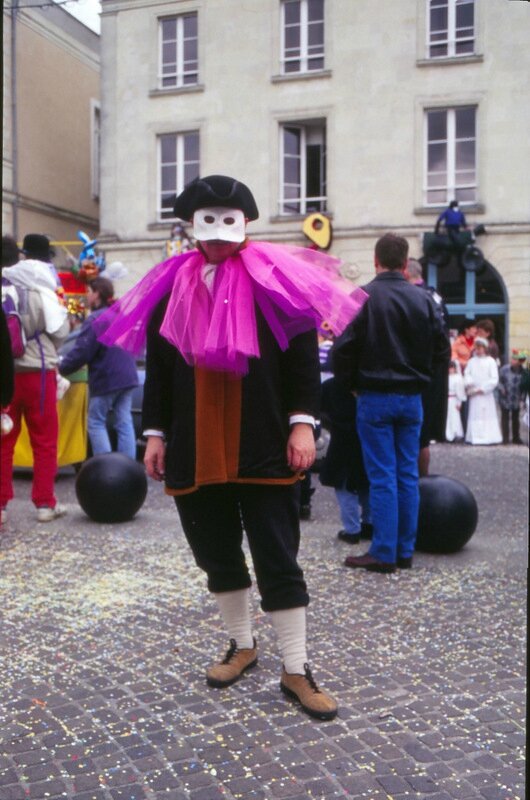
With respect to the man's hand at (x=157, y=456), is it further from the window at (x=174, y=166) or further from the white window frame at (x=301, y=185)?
the white window frame at (x=301, y=185)

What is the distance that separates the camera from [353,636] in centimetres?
400

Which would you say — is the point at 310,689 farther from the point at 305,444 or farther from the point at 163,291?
the point at 163,291

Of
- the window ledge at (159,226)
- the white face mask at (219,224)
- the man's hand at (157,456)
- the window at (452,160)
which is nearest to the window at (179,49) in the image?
the white face mask at (219,224)

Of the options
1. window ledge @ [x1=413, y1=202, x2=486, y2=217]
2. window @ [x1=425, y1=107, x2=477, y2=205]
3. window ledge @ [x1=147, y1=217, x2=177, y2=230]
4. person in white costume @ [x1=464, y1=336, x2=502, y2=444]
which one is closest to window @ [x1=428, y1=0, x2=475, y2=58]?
window ledge @ [x1=147, y1=217, x2=177, y2=230]

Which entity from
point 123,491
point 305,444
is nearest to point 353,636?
point 305,444

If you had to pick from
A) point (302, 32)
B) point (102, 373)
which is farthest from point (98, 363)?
point (302, 32)

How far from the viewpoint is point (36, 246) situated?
261 inches

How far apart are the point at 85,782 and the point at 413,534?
2973 mm

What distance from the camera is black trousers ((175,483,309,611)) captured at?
125 inches

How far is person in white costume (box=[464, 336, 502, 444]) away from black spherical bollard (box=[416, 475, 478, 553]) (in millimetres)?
7823

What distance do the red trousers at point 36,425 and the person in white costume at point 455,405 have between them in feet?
26.7

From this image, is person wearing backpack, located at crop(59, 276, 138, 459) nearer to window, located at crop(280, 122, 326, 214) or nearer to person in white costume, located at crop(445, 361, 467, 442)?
window, located at crop(280, 122, 326, 214)

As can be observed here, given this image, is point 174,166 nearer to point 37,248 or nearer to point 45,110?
point 37,248

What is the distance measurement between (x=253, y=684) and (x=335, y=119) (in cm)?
646
